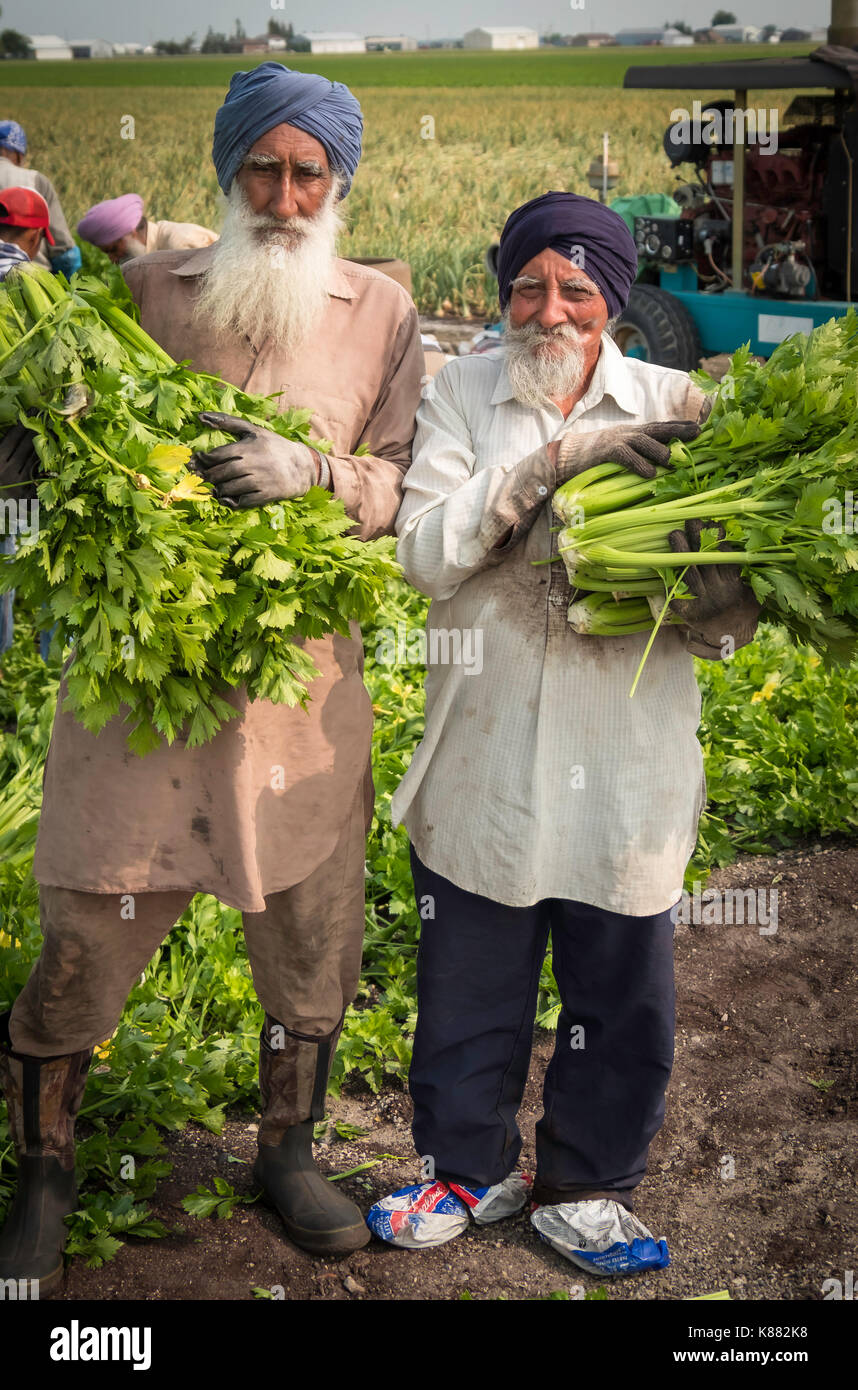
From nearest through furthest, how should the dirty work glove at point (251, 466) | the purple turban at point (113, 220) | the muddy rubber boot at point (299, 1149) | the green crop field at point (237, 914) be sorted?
the dirty work glove at point (251, 466) → the muddy rubber boot at point (299, 1149) → the green crop field at point (237, 914) → the purple turban at point (113, 220)

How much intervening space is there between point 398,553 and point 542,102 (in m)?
29.3

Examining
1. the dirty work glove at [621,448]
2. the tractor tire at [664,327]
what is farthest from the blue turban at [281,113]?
the tractor tire at [664,327]

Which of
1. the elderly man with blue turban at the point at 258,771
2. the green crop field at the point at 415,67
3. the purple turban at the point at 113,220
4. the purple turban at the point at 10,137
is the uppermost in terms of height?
the green crop field at the point at 415,67

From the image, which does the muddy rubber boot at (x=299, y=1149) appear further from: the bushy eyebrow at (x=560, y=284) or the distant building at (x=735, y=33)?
the distant building at (x=735, y=33)

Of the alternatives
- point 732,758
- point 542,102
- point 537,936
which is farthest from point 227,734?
point 542,102

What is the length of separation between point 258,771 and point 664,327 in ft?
25.6

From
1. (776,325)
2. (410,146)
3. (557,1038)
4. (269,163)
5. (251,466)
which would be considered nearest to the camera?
(251,466)

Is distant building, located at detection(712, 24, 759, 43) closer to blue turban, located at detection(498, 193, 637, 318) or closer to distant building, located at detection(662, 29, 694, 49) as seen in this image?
distant building, located at detection(662, 29, 694, 49)

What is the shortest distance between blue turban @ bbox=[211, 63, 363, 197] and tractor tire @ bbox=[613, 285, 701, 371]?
23.6ft

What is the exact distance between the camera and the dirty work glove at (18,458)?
2.36 metres

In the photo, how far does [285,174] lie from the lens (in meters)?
2.63

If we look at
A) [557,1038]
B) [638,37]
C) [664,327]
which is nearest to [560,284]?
[557,1038]

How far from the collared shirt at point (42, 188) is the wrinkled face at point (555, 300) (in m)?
4.63

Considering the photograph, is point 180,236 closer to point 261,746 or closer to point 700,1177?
point 261,746
